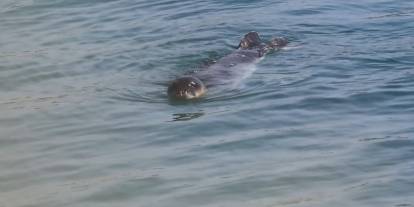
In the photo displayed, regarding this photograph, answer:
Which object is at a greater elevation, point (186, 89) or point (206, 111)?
point (186, 89)

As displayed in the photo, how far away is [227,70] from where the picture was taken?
10.9 metres

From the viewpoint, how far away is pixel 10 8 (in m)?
15.8

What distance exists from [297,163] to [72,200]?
1.95 meters

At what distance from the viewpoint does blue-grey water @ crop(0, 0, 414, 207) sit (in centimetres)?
693

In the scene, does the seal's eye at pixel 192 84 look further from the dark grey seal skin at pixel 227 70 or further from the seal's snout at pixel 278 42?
the seal's snout at pixel 278 42

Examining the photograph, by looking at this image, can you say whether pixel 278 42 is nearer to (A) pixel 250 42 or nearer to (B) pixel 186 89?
(A) pixel 250 42

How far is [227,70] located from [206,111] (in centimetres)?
171

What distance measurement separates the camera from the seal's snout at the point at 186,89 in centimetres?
965

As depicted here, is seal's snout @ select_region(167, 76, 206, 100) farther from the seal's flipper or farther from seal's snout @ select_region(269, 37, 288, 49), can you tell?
seal's snout @ select_region(269, 37, 288, 49)

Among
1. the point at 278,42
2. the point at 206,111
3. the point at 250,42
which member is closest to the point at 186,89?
the point at 206,111

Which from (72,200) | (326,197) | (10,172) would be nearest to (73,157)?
(10,172)

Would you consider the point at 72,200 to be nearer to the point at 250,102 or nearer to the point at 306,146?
the point at 306,146

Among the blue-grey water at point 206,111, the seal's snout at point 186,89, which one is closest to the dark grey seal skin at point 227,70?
the seal's snout at point 186,89

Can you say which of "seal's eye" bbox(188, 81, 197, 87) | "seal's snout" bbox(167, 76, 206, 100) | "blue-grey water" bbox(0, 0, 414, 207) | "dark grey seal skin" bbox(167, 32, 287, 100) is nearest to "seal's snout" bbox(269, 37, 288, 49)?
"dark grey seal skin" bbox(167, 32, 287, 100)
